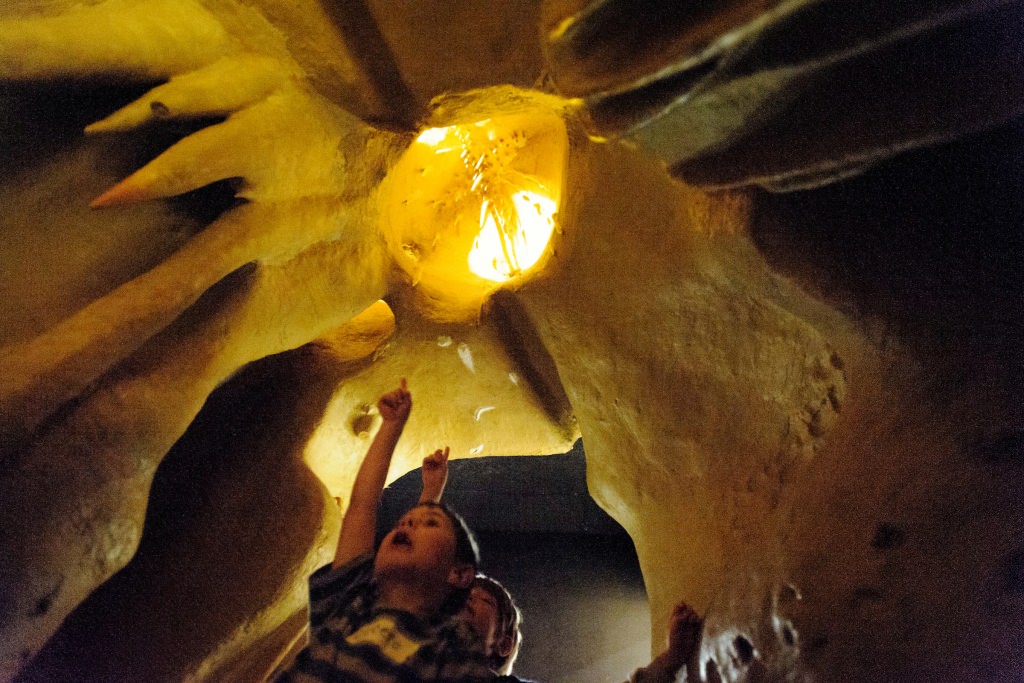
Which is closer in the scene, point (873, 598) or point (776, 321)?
point (873, 598)

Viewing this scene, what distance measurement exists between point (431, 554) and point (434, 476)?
343 mm

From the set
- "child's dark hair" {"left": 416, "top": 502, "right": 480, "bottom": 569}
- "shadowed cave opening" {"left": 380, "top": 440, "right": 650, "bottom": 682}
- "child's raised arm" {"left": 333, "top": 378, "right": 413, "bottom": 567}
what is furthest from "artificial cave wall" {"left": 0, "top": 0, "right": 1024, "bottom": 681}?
"shadowed cave opening" {"left": 380, "top": 440, "right": 650, "bottom": 682}

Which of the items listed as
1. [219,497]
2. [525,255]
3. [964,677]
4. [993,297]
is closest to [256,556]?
[219,497]

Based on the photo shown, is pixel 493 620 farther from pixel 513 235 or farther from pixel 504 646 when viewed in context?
pixel 513 235

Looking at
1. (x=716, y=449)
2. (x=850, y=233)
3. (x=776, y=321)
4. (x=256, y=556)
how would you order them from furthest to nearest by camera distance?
(x=256, y=556) → (x=716, y=449) → (x=776, y=321) → (x=850, y=233)

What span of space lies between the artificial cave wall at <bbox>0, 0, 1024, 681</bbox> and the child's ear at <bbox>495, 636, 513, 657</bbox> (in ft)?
1.33

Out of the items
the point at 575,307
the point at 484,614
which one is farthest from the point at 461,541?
the point at 575,307

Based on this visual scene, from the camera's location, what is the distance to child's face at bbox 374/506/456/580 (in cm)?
143

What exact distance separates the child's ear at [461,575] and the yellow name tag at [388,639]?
0.59ft

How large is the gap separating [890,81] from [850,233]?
1.05 ft

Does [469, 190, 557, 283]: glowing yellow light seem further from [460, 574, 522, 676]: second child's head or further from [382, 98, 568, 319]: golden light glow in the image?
[460, 574, 522, 676]: second child's head

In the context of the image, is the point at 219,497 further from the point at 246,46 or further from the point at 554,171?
the point at 554,171

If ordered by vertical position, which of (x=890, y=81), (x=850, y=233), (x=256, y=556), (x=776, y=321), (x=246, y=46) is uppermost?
(x=246, y=46)

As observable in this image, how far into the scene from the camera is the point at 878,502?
107 cm
